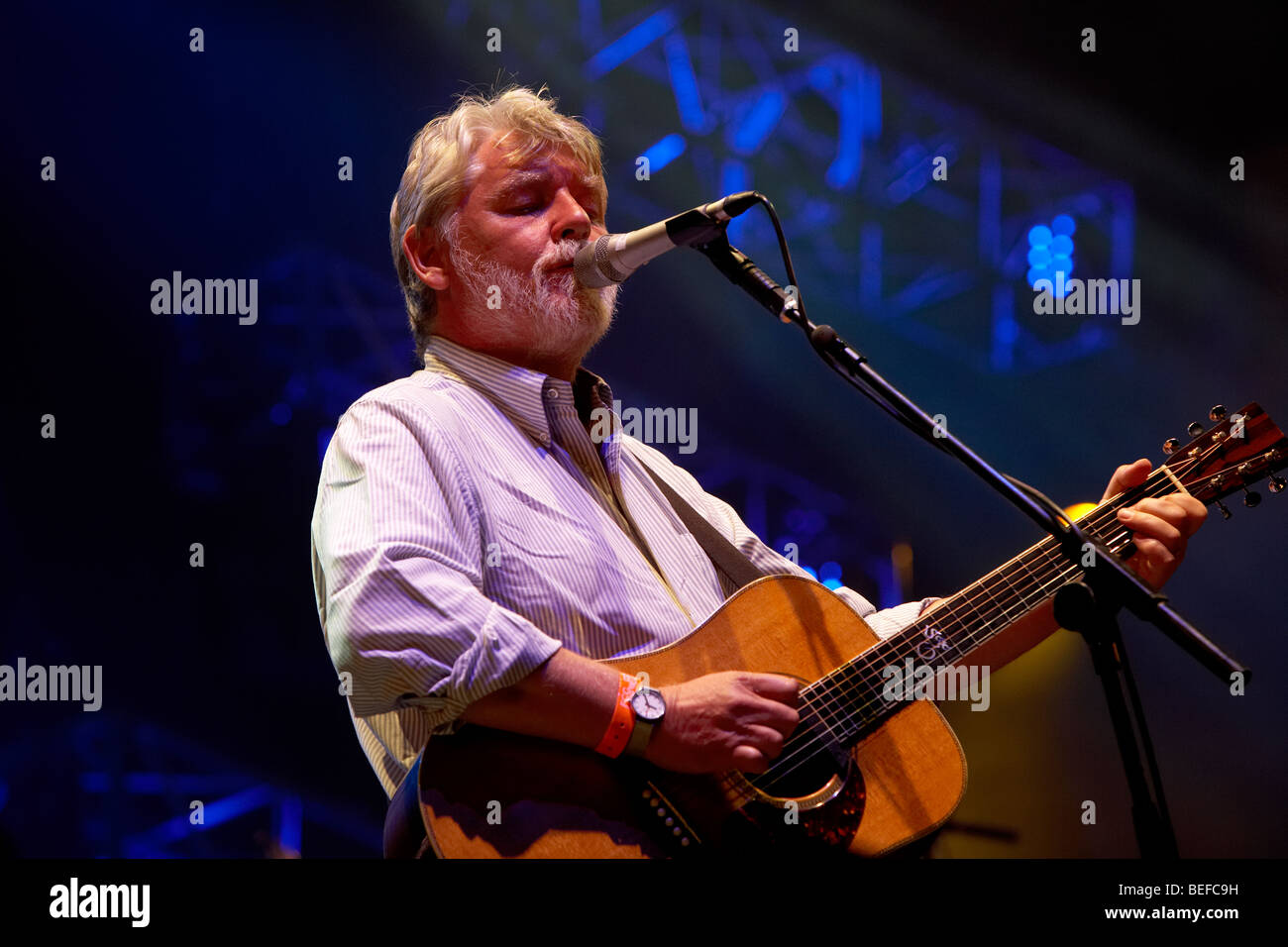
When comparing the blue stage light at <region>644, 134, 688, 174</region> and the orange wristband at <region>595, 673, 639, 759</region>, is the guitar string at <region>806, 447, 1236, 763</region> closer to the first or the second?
the orange wristband at <region>595, 673, 639, 759</region>

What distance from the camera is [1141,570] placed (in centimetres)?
196

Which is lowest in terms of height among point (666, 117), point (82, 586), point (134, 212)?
point (82, 586)

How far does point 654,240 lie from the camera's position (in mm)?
1827

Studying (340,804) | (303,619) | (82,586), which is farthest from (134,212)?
(340,804)

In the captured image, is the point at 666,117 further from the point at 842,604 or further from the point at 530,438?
the point at 842,604

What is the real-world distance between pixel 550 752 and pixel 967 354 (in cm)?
263

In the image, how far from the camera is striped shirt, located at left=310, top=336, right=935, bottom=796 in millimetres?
1587

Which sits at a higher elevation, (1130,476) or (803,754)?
(1130,476)

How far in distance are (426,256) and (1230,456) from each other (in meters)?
1.77

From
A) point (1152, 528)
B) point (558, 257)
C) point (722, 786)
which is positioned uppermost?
point (558, 257)

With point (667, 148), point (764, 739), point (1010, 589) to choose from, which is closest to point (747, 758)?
point (764, 739)

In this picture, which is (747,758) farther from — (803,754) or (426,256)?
(426,256)
